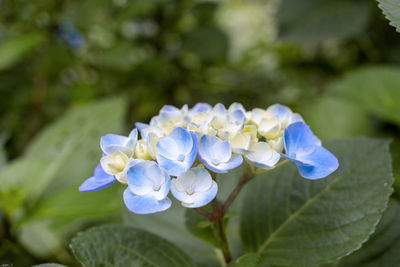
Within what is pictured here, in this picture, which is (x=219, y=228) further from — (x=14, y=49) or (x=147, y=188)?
(x=14, y=49)

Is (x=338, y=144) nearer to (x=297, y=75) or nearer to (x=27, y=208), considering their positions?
(x=27, y=208)

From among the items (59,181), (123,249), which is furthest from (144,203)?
(59,181)

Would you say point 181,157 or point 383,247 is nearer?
point 181,157

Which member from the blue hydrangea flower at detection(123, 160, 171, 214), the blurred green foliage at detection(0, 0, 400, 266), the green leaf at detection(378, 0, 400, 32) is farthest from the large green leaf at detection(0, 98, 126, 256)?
the green leaf at detection(378, 0, 400, 32)

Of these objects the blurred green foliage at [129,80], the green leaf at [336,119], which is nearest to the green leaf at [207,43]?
the blurred green foliage at [129,80]

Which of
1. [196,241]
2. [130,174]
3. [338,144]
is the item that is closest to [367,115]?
[338,144]

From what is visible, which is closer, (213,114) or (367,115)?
(213,114)
